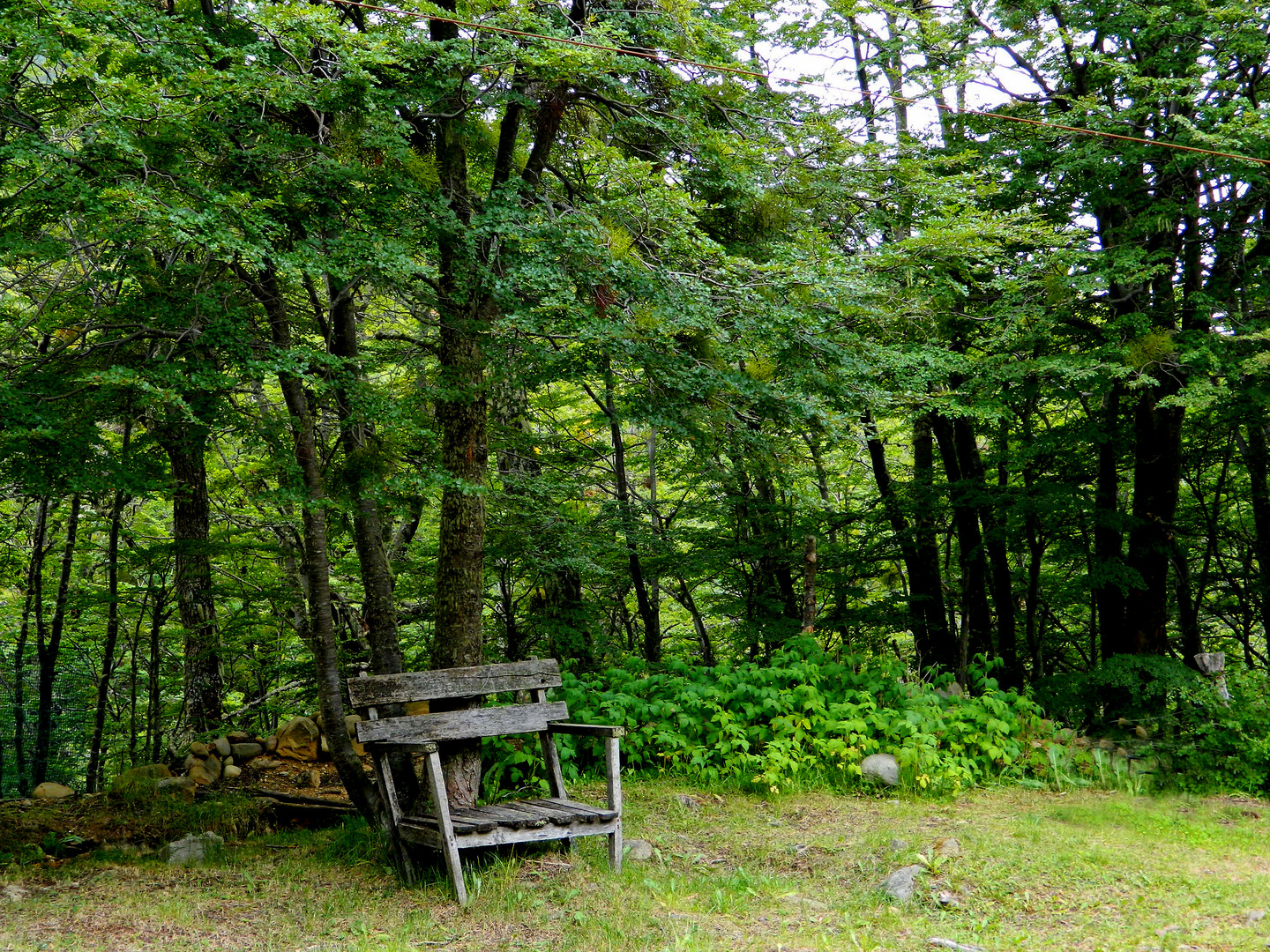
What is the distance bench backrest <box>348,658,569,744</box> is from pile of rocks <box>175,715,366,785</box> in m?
2.38

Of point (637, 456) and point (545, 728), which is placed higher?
point (637, 456)

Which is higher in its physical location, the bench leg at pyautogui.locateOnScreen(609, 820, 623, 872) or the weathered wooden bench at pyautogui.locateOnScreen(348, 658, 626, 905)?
the weathered wooden bench at pyautogui.locateOnScreen(348, 658, 626, 905)

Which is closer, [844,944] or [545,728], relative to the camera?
[844,944]

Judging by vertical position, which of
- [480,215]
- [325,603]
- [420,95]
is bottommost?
[325,603]

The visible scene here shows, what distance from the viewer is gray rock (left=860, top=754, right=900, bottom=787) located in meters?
6.83

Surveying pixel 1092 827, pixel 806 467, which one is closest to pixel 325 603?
pixel 806 467

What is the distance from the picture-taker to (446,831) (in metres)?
4.41

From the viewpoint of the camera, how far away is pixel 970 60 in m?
9.05

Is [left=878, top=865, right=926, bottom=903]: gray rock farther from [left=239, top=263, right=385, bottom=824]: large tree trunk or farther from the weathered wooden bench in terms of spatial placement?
[left=239, top=263, right=385, bottom=824]: large tree trunk

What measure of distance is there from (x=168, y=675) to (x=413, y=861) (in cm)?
746

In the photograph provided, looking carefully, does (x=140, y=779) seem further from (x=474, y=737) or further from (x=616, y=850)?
(x=616, y=850)

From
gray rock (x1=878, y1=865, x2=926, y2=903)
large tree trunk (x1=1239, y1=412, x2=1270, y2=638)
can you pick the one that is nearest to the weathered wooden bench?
gray rock (x1=878, y1=865, x2=926, y2=903)

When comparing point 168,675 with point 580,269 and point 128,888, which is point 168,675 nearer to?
point 128,888

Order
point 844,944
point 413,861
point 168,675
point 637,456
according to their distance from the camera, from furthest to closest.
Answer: point 637,456
point 168,675
point 413,861
point 844,944
